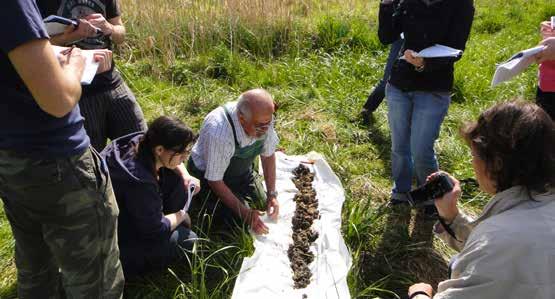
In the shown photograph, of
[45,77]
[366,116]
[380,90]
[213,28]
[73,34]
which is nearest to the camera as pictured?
[45,77]

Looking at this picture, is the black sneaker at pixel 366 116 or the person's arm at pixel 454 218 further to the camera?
the black sneaker at pixel 366 116

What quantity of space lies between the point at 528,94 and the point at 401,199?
→ 2.46 meters

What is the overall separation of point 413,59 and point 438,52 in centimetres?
16

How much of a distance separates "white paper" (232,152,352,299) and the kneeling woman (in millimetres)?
455

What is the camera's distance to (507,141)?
1.51 m

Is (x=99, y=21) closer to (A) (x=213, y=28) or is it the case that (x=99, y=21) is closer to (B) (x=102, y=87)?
(B) (x=102, y=87)

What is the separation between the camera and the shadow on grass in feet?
9.14

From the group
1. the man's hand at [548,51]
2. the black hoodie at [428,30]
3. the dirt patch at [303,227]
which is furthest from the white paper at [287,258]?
the man's hand at [548,51]

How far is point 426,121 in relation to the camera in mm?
3016

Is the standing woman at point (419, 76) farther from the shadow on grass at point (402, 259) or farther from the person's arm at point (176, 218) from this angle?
the person's arm at point (176, 218)

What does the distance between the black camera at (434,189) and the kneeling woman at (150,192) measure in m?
1.18

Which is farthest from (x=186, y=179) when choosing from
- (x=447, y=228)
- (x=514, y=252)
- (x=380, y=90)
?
(x=380, y=90)

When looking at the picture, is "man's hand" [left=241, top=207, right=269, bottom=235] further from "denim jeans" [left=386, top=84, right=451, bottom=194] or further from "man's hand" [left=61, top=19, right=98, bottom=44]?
"man's hand" [left=61, top=19, right=98, bottom=44]

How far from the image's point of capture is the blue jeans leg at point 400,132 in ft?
10.3
